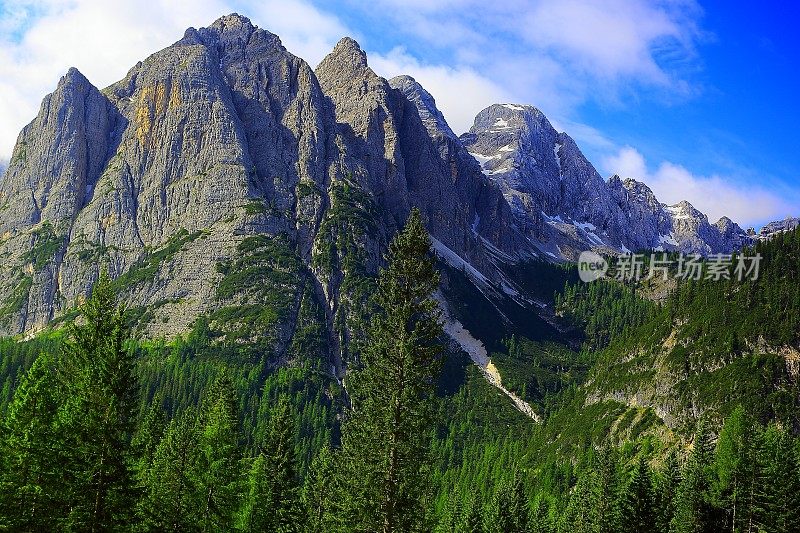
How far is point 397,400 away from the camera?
3950 centimetres

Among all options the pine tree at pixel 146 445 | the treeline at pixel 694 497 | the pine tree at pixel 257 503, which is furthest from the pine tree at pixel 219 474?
the treeline at pixel 694 497

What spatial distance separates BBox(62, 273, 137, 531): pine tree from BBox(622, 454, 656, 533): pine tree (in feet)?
164

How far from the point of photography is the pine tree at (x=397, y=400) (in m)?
38.6

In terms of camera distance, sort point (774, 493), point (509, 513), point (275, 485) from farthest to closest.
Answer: point (509, 513) < point (275, 485) < point (774, 493)

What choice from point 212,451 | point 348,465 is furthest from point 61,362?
point 348,465

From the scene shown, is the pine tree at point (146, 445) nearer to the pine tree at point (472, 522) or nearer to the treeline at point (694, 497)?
the pine tree at point (472, 522)

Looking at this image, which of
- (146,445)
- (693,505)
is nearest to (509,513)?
(693,505)

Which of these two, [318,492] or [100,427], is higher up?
[100,427]

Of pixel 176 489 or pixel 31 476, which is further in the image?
pixel 176 489

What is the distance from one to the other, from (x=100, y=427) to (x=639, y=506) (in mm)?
53780

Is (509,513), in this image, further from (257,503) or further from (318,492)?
(257,503)

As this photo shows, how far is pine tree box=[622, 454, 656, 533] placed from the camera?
70.1 m

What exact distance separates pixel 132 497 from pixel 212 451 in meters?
13.9

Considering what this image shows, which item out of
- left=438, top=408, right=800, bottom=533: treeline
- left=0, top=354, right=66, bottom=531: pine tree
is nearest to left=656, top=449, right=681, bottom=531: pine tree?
left=438, top=408, right=800, bottom=533: treeline
